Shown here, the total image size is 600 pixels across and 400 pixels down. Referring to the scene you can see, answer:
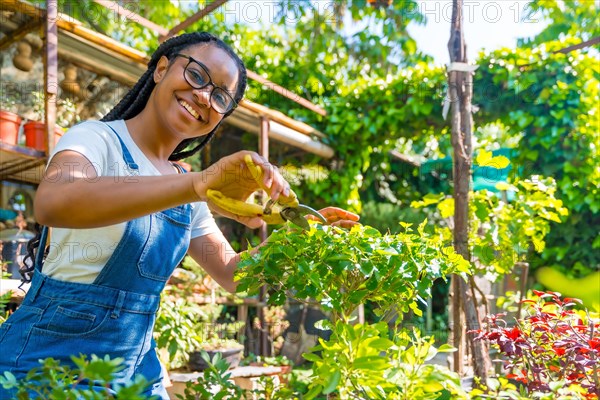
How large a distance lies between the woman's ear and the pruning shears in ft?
2.01

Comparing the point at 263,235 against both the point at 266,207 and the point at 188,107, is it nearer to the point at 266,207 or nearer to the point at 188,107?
the point at 188,107

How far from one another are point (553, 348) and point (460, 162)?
5.33 feet

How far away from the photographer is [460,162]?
121 inches

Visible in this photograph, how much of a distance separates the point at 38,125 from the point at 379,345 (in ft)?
12.5

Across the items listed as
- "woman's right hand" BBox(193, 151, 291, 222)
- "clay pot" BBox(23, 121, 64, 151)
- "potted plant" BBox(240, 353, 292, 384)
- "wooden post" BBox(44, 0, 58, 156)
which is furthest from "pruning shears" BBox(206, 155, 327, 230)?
"potted plant" BBox(240, 353, 292, 384)

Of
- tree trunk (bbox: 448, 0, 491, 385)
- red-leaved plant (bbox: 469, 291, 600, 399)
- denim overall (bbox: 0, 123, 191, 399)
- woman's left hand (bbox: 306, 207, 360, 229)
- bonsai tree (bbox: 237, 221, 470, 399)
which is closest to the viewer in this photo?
bonsai tree (bbox: 237, 221, 470, 399)

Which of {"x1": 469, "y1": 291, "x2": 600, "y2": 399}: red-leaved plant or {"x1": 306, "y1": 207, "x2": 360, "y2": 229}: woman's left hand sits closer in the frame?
{"x1": 469, "y1": 291, "x2": 600, "y2": 399}: red-leaved plant

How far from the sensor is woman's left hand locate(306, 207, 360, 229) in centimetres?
146

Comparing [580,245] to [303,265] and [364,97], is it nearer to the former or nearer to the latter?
[364,97]

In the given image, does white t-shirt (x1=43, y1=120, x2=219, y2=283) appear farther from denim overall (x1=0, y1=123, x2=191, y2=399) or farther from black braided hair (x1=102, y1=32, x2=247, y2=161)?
black braided hair (x1=102, y1=32, x2=247, y2=161)

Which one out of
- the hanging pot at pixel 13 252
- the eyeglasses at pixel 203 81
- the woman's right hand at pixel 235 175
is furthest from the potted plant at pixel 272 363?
the woman's right hand at pixel 235 175

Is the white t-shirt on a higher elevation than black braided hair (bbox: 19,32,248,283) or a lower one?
lower

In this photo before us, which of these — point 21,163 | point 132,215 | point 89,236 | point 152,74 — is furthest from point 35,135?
point 132,215

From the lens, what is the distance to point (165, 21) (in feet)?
31.2
